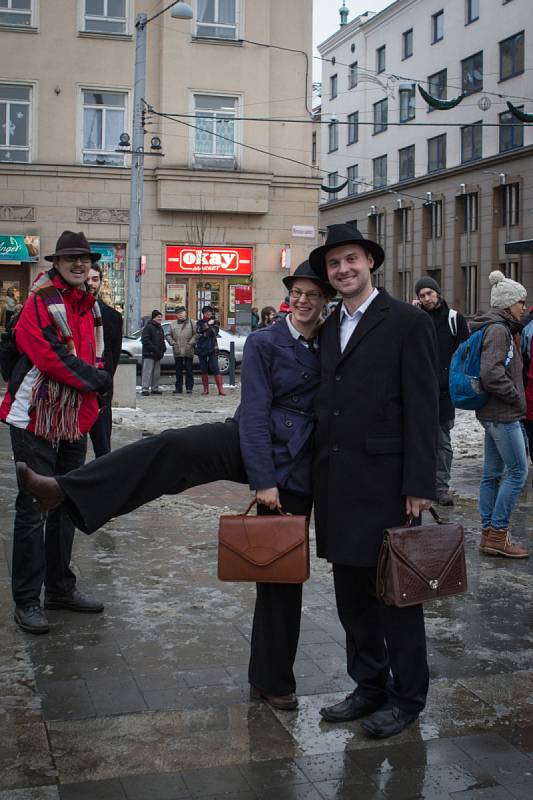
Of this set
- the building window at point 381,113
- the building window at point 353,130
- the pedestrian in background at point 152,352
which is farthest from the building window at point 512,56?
the pedestrian in background at point 152,352

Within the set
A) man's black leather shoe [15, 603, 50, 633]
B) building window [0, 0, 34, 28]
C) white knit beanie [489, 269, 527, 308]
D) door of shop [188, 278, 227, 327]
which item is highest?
building window [0, 0, 34, 28]

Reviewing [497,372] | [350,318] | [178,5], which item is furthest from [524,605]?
[178,5]

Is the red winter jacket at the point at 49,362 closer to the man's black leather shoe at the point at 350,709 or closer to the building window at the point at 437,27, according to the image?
the man's black leather shoe at the point at 350,709

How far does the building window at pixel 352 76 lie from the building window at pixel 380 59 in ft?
4.81

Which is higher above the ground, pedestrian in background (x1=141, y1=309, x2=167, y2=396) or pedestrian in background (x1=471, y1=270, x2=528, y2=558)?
pedestrian in background (x1=141, y1=309, x2=167, y2=396)

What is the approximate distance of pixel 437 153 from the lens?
158ft

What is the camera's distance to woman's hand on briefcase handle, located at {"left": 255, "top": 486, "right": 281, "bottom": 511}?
13.7 feet

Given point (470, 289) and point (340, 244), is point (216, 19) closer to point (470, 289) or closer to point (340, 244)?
point (470, 289)

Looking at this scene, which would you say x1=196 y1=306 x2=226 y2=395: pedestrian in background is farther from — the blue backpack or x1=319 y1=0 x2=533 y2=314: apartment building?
x1=319 y1=0 x2=533 y2=314: apartment building

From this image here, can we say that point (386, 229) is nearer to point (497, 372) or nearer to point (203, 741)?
point (497, 372)

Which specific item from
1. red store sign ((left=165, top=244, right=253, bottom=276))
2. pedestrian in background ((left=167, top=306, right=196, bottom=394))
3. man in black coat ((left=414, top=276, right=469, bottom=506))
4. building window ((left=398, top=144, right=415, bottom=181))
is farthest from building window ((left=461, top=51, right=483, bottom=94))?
man in black coat ((left=414, top=276, right=469, bottom=506))

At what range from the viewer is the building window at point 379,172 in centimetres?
5312

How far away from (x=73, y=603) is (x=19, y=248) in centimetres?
2547

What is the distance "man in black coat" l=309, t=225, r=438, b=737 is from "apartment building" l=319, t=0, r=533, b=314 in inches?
1340
